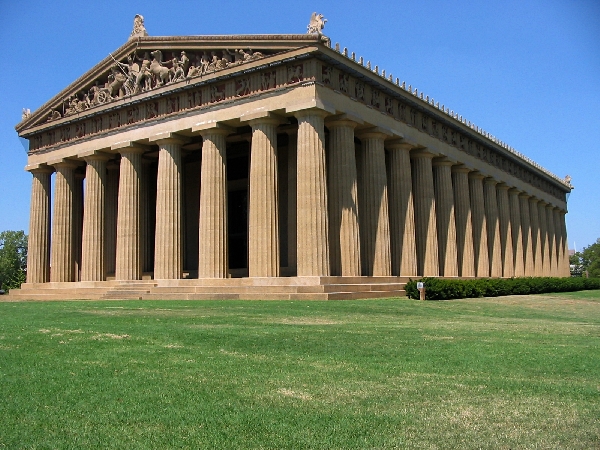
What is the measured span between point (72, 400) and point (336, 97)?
99.2 feet

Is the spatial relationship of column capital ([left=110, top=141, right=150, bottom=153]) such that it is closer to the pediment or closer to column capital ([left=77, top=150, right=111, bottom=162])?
column capital ([left=77, top=150, right=111, bottom=162])

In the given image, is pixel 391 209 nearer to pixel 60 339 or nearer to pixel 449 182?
pixel 449 182

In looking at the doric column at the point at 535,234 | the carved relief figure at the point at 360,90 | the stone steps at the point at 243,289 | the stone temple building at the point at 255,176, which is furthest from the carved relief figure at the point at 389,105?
the doric column at the point at 535,234

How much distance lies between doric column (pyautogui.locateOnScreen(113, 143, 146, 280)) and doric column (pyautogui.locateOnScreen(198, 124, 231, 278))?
6924 mm

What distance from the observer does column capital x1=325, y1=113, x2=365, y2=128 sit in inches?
1491

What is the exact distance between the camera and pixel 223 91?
40.0m

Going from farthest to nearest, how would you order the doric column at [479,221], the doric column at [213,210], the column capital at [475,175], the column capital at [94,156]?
the doric column at [479,221] → the column capital at [475,175] → the column capital at [94,156] → the doric column at [213,210]

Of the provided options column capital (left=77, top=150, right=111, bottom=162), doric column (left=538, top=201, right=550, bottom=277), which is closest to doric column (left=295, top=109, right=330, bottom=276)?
column capital (left=77, top=150, right=111, bottom=162)

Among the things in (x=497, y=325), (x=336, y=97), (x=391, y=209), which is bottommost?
(x=497, y=325)

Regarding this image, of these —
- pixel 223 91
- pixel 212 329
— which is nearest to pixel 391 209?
pixel 223 91

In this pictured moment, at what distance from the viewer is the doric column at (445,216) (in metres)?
50.1

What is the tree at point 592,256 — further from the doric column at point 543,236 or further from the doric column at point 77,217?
the doric column at point 77,217

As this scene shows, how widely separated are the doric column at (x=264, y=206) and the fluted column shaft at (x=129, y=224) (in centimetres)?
1113

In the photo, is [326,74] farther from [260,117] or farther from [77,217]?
[77,217]
